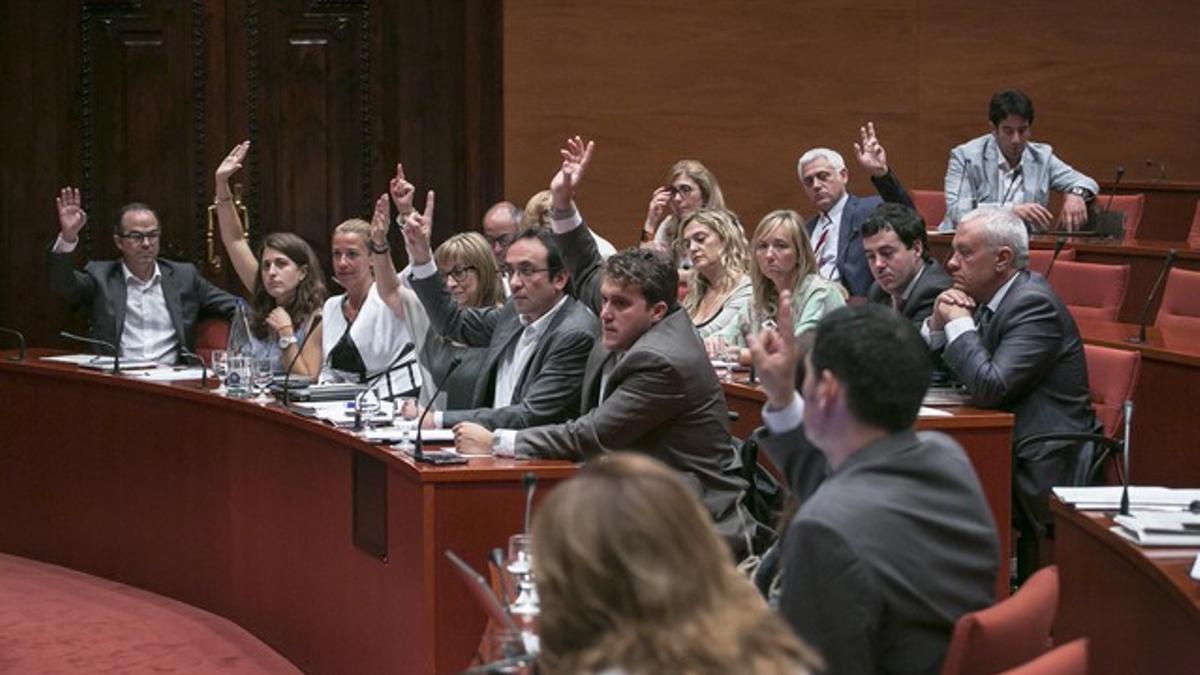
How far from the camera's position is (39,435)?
286 inches

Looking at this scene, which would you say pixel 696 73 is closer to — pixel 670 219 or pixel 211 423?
pixel 670 219

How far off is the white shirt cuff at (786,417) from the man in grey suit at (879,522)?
26 centimetres

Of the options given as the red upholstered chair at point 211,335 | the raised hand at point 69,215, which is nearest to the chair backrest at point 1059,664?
the red upholstered chair at point 211,335

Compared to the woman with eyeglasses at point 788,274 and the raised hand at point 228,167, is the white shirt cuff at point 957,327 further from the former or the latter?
the raised hand at point 228,167

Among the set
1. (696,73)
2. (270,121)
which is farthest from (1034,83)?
(270,121)

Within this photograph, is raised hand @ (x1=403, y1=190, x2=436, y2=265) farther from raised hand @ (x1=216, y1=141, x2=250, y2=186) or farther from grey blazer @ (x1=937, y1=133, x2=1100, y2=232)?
grey blazer @ (x1=937, y1=133, x2=1100, y2=232)

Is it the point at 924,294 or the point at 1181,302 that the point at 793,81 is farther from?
the point at 924,294

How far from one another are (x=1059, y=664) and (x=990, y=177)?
23.2ft

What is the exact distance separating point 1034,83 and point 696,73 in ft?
6.22

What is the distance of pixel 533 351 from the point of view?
5.53 meters

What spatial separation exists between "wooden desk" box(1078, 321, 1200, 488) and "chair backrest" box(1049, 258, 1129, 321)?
680 mm

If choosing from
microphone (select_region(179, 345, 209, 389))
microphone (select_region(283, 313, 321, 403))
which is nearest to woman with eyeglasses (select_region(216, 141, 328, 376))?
microphone (select_region(283, 313, 321, 403))

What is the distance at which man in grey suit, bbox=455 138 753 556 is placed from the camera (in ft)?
15.5

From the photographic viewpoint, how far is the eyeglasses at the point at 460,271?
267 inches
